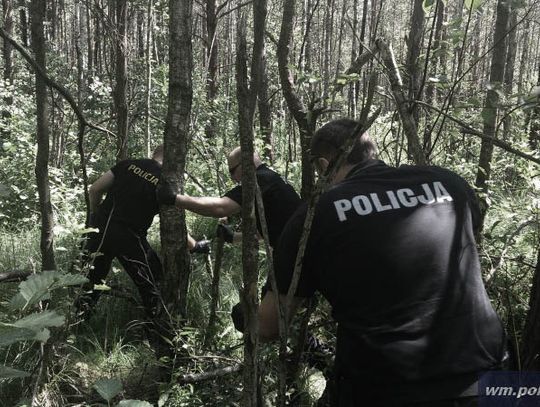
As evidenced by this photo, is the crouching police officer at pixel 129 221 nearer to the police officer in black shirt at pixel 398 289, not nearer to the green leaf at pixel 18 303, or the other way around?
the police officer in black shirt at pixel 398 289

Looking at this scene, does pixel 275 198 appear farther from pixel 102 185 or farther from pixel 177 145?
pixel 102 185

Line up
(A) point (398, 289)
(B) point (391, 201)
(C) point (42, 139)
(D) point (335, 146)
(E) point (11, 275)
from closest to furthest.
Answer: (A) point (398, 289) < (B) point (391, 201) < (D) point (335, 146) < (C) point (42, 139) < (E) point (11, 275)

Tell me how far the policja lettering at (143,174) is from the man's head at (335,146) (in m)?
2.21

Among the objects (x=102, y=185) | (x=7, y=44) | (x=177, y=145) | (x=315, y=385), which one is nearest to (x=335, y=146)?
(x=177, y=145)

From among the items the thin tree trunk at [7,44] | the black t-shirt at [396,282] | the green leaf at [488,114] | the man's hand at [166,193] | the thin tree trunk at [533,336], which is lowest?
the thin tree trunk at [533,336]

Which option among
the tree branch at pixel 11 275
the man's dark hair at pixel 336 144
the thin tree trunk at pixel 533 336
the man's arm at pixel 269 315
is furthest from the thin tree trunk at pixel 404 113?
the tree branch at pixel 11 275

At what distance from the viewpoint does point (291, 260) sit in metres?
1.70

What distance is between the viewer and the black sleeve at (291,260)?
1691 mm

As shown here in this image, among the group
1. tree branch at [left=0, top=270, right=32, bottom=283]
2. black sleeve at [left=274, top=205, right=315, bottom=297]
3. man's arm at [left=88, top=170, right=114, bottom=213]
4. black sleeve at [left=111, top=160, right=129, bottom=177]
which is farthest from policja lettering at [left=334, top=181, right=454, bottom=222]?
man's arm at [left=88, top=170, right=114, bottom=213]

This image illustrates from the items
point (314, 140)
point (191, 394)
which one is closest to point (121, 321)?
point (191, 394)

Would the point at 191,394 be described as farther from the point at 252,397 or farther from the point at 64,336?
the point at 252,397

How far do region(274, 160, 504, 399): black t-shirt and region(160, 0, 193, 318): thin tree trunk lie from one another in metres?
1.35

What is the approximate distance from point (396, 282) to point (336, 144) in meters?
0.70

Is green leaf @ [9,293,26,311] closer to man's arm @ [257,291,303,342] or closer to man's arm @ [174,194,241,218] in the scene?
man's arm @ [257,291,303,342]
